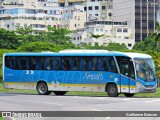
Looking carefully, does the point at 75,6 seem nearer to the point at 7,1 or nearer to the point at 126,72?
the point at 7,1

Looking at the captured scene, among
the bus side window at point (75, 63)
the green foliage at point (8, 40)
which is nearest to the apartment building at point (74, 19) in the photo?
the green foliage at point (8, 40)

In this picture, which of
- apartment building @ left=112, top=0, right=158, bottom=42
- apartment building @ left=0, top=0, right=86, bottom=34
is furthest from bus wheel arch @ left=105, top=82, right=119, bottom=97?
apartment building @ left=0, top=0, right=86, bottom=34

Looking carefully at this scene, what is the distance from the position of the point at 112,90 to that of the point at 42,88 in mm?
5059

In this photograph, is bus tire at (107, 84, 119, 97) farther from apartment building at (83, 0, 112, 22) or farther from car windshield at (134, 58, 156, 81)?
apartment building at (83, 0, 112, 22)

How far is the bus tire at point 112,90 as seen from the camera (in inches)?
1576

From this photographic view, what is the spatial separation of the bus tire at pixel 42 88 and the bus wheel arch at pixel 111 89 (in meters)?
4.21

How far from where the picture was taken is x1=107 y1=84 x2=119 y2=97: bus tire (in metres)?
40.0

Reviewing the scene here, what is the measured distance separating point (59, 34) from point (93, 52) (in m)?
100

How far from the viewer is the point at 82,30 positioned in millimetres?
164750

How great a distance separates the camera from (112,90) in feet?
133

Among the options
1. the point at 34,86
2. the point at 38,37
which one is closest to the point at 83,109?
the point at 34,86

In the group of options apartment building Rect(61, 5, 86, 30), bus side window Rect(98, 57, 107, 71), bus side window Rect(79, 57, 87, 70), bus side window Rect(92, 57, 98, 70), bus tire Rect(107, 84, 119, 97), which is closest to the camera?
bus tire Rect(107, 84, 119, 97)

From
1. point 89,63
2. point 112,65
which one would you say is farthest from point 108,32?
point 112,65

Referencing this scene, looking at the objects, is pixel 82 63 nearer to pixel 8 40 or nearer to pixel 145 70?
pixel 145 70
